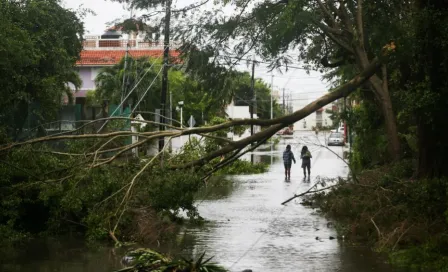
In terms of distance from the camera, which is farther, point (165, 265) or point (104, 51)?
point (104, 51)

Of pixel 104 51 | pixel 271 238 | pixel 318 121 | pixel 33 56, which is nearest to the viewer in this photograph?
pixel 271 238

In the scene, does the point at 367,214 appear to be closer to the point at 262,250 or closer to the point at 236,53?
the point at 262,250

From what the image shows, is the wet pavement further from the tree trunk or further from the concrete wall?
the concrete wall

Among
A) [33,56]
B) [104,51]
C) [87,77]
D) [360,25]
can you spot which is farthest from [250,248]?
[87,77]

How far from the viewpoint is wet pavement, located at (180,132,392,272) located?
41.3 ft

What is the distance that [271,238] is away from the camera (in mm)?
15625

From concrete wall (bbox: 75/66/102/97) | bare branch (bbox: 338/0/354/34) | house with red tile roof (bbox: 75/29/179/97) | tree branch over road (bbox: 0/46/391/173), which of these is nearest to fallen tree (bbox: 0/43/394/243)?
tree branch over road (bbox: 0/46/391/173)

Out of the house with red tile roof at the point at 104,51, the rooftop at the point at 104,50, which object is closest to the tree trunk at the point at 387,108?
the house with red tile roof at the point at 104,51

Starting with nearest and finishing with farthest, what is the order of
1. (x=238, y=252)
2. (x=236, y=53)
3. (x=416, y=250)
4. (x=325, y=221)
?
(x=416, y=250) → (x=238, y=252) → (x=325, y=221) → (x=236, y=53)

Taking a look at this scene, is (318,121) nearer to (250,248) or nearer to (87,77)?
(87,77)

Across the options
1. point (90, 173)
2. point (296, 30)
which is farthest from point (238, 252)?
point (296, 30)

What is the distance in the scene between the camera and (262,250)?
13984 millimetres

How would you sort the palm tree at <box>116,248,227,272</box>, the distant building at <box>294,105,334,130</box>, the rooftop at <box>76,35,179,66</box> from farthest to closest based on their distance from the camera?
the rooftop at <box>76,35,179,66</box> < the distant building at <box>294,105,334,130</box> < the palm tree at <box>116,248,227,272</box>

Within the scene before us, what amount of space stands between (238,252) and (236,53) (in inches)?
351
